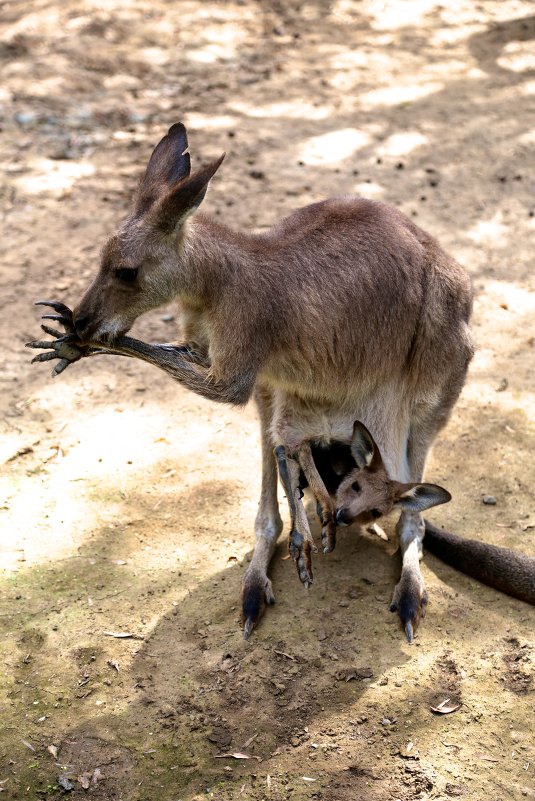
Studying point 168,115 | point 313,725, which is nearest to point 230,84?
point 168,115

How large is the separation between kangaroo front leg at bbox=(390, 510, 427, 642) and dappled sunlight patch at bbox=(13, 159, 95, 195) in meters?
4.14

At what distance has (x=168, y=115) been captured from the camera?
8.14 m

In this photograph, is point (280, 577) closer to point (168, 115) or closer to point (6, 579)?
point (6, 579)

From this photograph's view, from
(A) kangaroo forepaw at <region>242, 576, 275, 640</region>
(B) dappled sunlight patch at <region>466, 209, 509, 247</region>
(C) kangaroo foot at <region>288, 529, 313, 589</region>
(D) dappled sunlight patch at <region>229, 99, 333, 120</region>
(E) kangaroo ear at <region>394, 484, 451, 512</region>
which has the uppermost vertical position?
(D) dappled sunlight patch at <region>229, 99, 333, 120</region>

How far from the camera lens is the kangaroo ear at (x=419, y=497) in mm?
3891

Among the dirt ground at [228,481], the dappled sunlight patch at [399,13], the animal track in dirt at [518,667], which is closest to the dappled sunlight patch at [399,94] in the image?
the dirt ground at [228,481]

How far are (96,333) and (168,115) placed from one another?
16.8 ft

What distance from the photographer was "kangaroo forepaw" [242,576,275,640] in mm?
3881

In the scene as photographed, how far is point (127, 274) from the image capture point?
353cm

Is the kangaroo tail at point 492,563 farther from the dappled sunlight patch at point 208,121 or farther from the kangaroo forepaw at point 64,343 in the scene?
the dappled sunlight patch at point 208,121

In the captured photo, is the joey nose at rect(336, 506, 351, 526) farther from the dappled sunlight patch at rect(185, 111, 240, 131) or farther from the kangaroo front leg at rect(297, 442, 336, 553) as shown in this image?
the dappled sunlight patch at rect(185, 111, 240, 131)

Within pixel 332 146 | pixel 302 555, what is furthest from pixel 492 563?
pixel 332 146

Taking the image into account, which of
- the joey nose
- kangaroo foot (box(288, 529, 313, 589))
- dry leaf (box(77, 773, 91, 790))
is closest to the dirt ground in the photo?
dry leaf (box(77, 773, 91, 790))

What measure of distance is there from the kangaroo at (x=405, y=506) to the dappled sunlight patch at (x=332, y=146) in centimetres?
398
